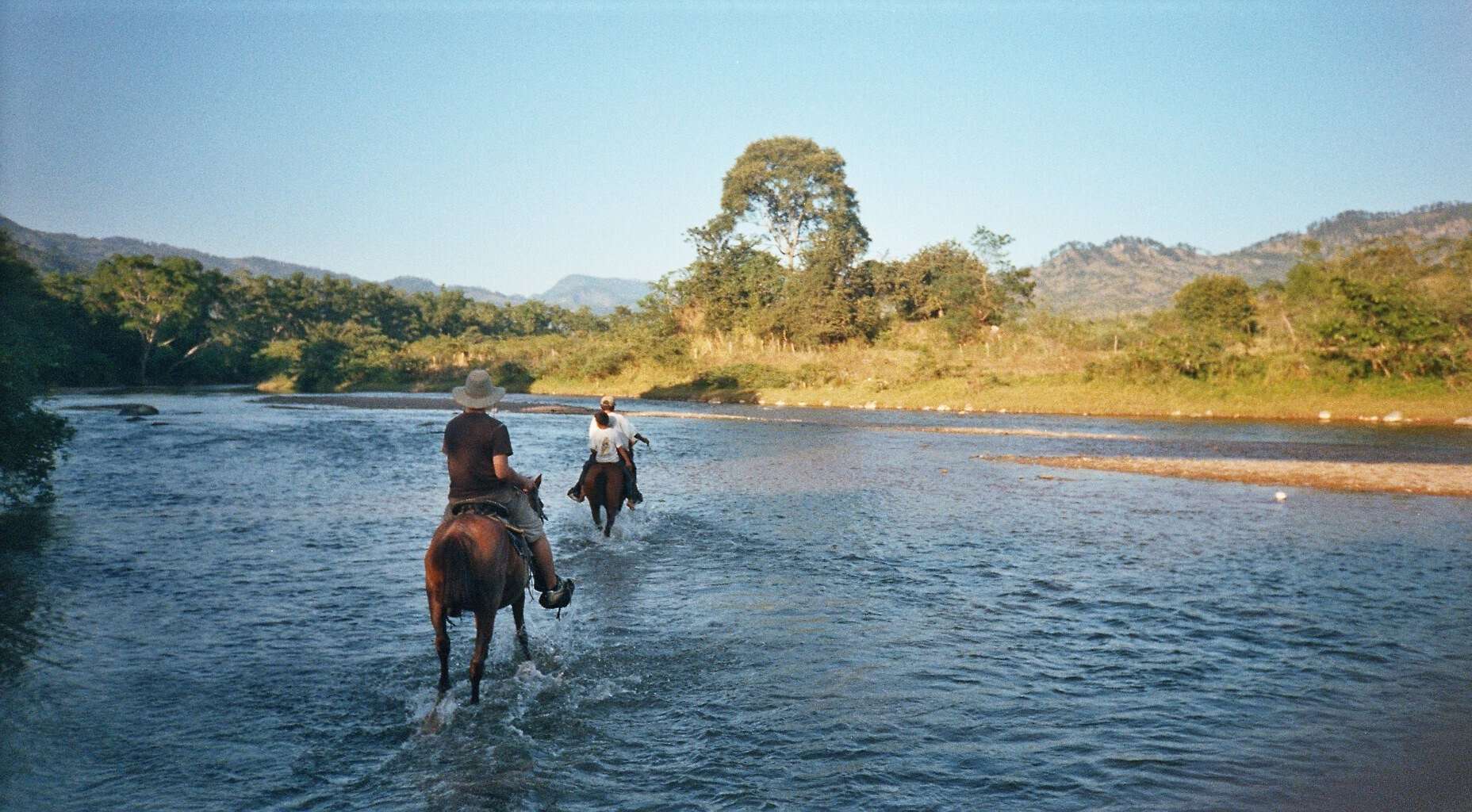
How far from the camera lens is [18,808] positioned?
5.65 meters

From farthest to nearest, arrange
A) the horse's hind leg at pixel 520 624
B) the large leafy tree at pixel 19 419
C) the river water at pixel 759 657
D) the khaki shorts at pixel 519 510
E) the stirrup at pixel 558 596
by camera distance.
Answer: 1. the large leafy tree at pixel 19 419
2. the stirrup at pixel 558 596
3. the horse's hind leg at pixel 520 624
4. the khaki shorts at pixel 519 510
5. the river water at pixel 759 657

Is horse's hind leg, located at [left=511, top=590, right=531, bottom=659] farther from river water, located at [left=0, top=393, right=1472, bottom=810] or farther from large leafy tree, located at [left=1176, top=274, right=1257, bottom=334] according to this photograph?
large leafy tree, located at [left=1176, top=274, right=1257, bottom=334]

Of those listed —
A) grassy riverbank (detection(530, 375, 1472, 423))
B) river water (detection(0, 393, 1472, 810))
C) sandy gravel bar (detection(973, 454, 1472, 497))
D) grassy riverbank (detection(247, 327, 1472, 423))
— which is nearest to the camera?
river water (detection(0, 393, 1472, 810))

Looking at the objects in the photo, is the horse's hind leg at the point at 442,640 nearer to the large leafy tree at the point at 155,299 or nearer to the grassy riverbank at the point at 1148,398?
the grassy riverbank at the point at 1148,398

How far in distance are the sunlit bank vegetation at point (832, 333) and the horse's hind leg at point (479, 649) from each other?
1994 centimetres

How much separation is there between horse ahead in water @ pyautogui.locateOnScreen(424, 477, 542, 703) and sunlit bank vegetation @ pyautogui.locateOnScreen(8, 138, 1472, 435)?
19719 millimetres

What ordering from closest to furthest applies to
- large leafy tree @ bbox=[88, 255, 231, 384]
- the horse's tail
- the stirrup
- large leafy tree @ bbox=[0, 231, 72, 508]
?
the horse's tail, the stirrup, large leafy tree @ bbox=[0, 231, 72, 508], large leafy tree @ bbox=[88, 255, 231, 384]

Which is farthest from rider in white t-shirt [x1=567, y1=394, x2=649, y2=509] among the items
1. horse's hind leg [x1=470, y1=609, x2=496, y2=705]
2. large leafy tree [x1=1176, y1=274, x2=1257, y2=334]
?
large leafy tree [x1=1176, y1=274, x2=1257, y2=334]

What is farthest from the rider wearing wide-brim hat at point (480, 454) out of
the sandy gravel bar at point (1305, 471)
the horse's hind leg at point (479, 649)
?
the sandy gravel bar at point (1305, 471)

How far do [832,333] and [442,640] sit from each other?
5751cm

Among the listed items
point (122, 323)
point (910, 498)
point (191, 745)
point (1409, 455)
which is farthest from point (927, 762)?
point (122, 323)

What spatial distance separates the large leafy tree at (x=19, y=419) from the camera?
15.5 meters

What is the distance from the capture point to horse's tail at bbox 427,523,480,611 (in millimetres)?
7219

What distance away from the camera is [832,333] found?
6372 cm
